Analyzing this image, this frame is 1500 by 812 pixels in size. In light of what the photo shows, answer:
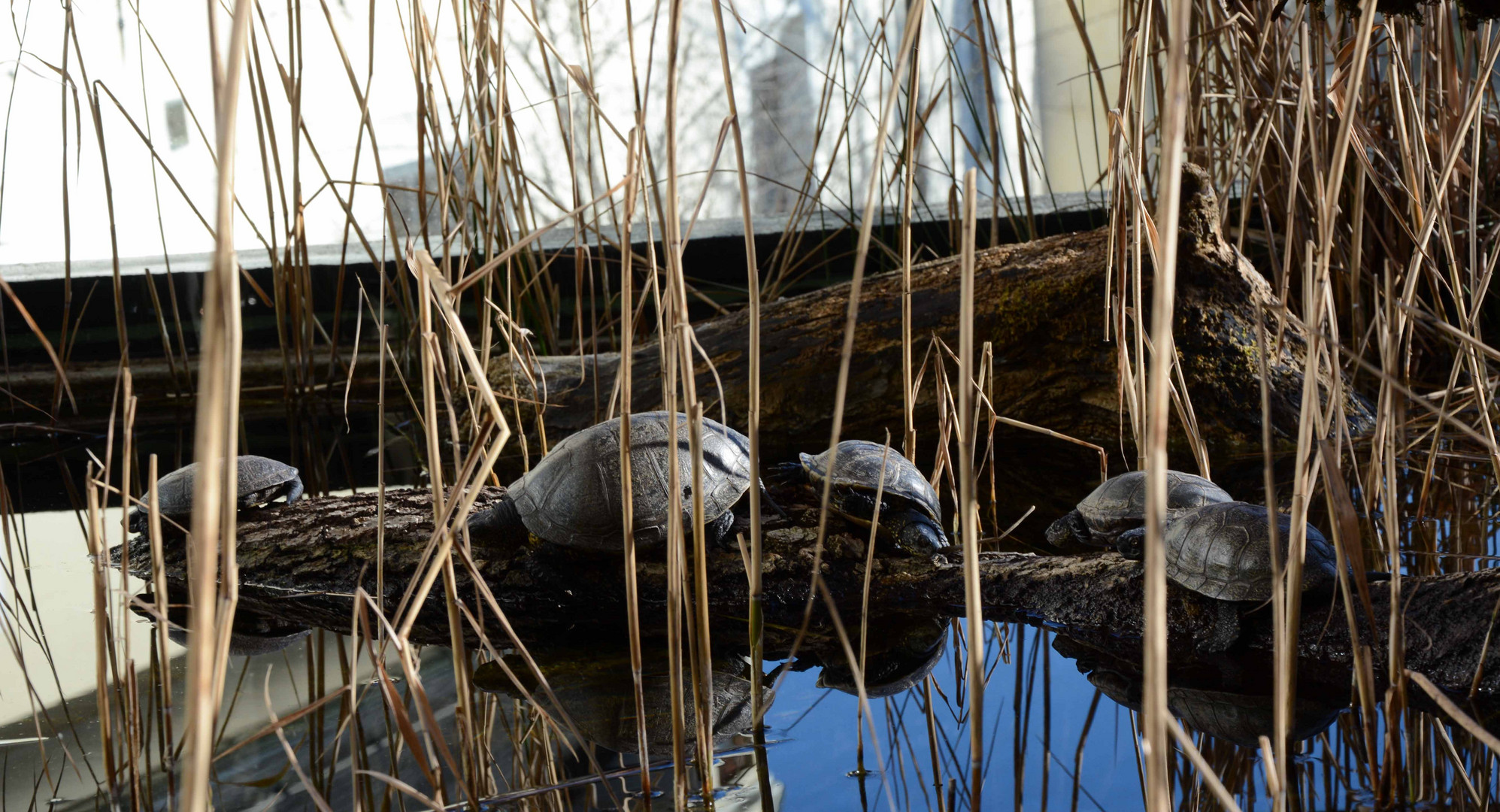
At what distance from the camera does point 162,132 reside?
24.7 feet

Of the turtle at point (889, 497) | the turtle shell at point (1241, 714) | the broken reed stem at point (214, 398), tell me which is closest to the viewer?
the broken reed stem at point (214, 398)

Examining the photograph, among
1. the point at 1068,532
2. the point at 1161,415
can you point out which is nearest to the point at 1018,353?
the point at 1068,532

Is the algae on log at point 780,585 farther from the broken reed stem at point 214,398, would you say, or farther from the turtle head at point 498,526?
the broken reed stem at point 214,398

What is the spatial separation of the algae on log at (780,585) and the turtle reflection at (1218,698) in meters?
0.09

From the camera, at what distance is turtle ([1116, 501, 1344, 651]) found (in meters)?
1.31

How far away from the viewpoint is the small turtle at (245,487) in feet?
6.23

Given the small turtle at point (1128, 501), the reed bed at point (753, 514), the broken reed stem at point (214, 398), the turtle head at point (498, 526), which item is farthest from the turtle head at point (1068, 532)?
the broken reed stem at point (214, 398)

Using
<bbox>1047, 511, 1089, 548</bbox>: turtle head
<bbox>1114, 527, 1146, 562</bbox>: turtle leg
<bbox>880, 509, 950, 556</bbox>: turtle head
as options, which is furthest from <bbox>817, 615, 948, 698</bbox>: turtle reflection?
<bbox>1047, 511, 1089, 548</bbox>: turtle head

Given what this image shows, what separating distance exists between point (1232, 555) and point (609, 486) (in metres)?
0.85

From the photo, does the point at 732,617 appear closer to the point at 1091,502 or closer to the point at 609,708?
the point at 609,708

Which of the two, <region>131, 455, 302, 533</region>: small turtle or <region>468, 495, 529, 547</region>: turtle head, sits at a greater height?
<region>131, 455, 302, 533</region>: small turtle

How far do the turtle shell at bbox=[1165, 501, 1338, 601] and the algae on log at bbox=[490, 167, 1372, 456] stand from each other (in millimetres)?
1107

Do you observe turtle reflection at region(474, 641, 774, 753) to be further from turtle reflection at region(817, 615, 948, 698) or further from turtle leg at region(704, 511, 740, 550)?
turtle leg at region(704, 511, 740, 550)

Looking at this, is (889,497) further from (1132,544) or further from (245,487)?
(245,487)
